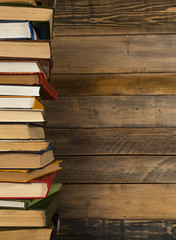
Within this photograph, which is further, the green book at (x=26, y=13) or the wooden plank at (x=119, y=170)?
the wooden plank at (x=119, y=170)

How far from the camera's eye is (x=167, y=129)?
102 cm

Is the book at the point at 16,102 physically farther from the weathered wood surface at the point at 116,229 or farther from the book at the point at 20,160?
the weathered wood surface at the point at 116,229

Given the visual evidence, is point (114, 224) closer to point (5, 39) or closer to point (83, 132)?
point (83, 132)

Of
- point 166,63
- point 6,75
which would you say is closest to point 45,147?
point 6,75

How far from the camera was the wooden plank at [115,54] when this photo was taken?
105 cm

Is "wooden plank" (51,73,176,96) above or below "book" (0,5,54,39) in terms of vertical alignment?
below

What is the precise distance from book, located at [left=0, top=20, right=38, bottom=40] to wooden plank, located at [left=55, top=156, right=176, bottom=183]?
0.50m

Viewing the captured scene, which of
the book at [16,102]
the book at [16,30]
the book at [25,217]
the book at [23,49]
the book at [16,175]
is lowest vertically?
the book at [25,217]

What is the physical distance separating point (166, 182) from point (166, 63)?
0.47m

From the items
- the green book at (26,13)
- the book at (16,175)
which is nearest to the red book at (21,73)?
the green book at (26,13)

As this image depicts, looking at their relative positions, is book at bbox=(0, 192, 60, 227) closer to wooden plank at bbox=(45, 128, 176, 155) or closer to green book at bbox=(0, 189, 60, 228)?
green book at bbox=(0, 189, 60, 228)

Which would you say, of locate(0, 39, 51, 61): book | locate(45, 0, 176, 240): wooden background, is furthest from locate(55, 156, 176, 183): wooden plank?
locate(0, 39, 51, 61): book

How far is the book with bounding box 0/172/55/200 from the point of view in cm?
68

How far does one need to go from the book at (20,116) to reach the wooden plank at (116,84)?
370mm
